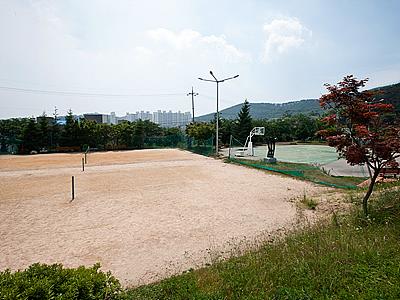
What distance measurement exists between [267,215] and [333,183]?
599 centimetres

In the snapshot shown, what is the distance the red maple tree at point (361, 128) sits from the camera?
610cm

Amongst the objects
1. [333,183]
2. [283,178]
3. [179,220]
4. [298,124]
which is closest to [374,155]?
[179,220]

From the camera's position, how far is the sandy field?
556 centimetres

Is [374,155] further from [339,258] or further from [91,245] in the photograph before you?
[91,245]

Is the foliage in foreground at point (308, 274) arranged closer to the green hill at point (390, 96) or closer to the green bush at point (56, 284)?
the green bush at point (56, 284)

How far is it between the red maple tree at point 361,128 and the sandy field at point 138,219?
103 inches

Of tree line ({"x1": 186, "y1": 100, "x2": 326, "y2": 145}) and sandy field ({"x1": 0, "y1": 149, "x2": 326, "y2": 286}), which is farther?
tree line ({"x1": 186, "y1": 100, "x2": 326, "y2": 145})

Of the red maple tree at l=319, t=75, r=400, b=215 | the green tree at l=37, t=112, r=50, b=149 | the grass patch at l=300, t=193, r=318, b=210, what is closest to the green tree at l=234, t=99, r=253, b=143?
the green tree at l=37, t=112, r=50, b=149

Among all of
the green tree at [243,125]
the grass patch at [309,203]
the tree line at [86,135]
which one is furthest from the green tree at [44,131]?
the grass patch at [309,203]

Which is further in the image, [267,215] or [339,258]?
[267,215]

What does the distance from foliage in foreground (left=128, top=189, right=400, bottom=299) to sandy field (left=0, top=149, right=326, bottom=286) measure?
3.87 feet

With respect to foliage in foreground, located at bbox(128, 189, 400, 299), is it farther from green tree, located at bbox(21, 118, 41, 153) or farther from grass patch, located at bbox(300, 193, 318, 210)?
green tree, located at bbox(21, 118, 41, 153)

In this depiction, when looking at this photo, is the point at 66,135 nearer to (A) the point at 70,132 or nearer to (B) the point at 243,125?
(A) the point at 70,132

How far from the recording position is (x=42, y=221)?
7.94 m
